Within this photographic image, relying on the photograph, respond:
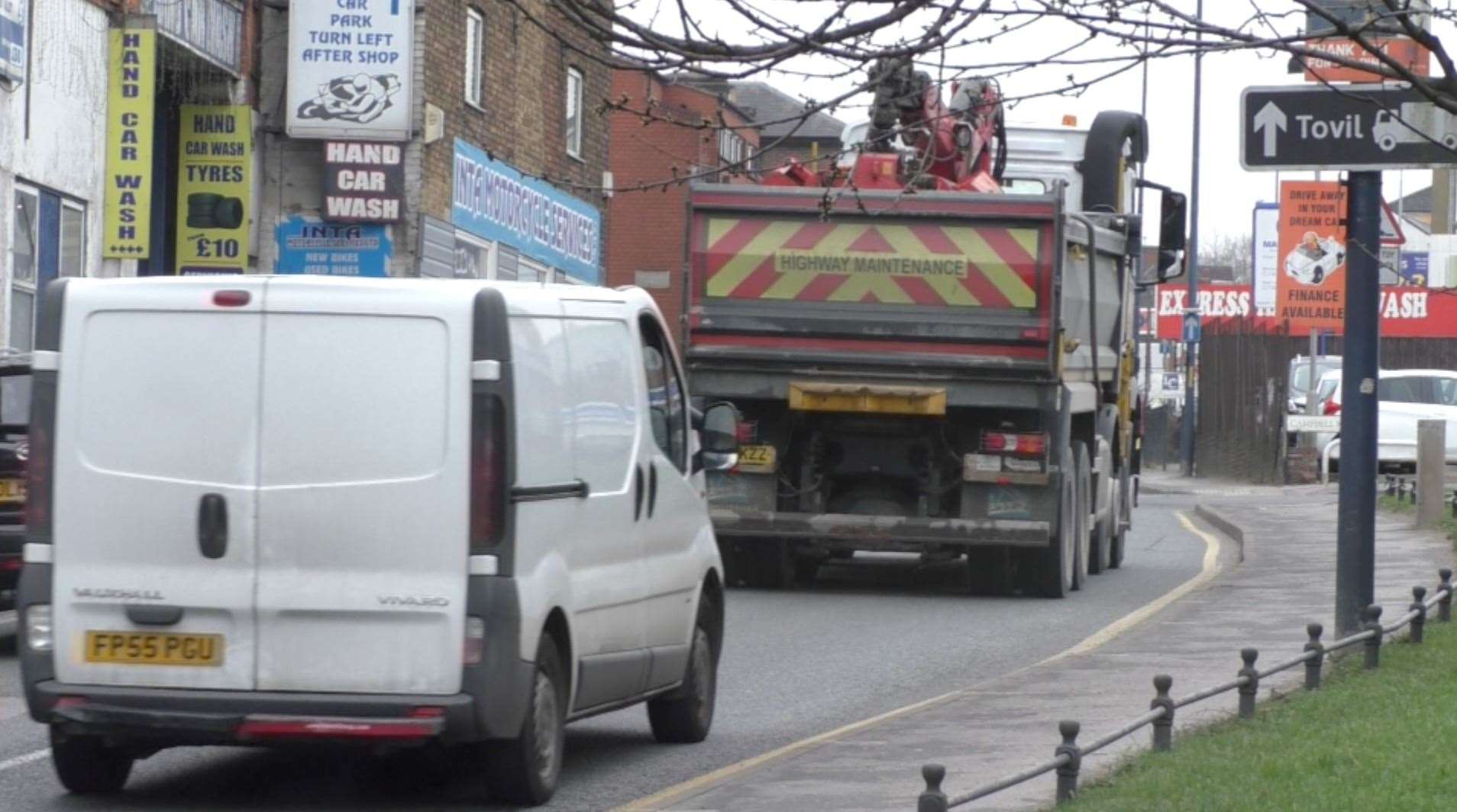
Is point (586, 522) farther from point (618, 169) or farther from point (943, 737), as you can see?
point (618, 169)

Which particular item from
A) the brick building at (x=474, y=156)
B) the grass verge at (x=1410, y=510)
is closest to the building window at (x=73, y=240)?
the brick building at (x=474, y=156)

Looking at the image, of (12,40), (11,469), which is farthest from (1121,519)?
(11,469)

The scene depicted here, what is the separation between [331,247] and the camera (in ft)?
99.8

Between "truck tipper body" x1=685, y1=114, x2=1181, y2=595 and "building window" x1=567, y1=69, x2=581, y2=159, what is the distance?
2104 centimetres

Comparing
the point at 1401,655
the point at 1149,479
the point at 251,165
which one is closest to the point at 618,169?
the point at 1149,479

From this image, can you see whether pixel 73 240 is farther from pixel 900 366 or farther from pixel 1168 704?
pixel 1168 704

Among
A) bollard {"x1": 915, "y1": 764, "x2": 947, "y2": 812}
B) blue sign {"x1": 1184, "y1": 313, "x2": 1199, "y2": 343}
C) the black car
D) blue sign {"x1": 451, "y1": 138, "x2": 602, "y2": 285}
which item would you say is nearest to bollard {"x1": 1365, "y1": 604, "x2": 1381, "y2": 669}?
bollard {"x1": 915, "y1": 764, "x2": 947, "y2": 812}

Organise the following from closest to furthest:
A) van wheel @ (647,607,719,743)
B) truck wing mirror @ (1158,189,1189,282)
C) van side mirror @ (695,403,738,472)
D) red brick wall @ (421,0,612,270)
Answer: van wheel @ (647,607,719,743), van side mirror @ (695,403,738,472), truck wing mirror @ (1158,189,1189,282), red brick wall @ (421,0,612,270)

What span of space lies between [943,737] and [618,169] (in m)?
55.6

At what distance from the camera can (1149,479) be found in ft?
159

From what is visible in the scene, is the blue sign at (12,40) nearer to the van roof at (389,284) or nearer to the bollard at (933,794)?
the van roof at (389,284)

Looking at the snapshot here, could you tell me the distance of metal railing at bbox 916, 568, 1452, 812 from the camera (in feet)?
24.8

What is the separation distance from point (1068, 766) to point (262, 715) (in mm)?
2674

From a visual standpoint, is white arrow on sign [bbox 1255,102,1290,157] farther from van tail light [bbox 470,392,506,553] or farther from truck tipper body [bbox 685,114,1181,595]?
van tail light [bbox 470,392,506,553]
